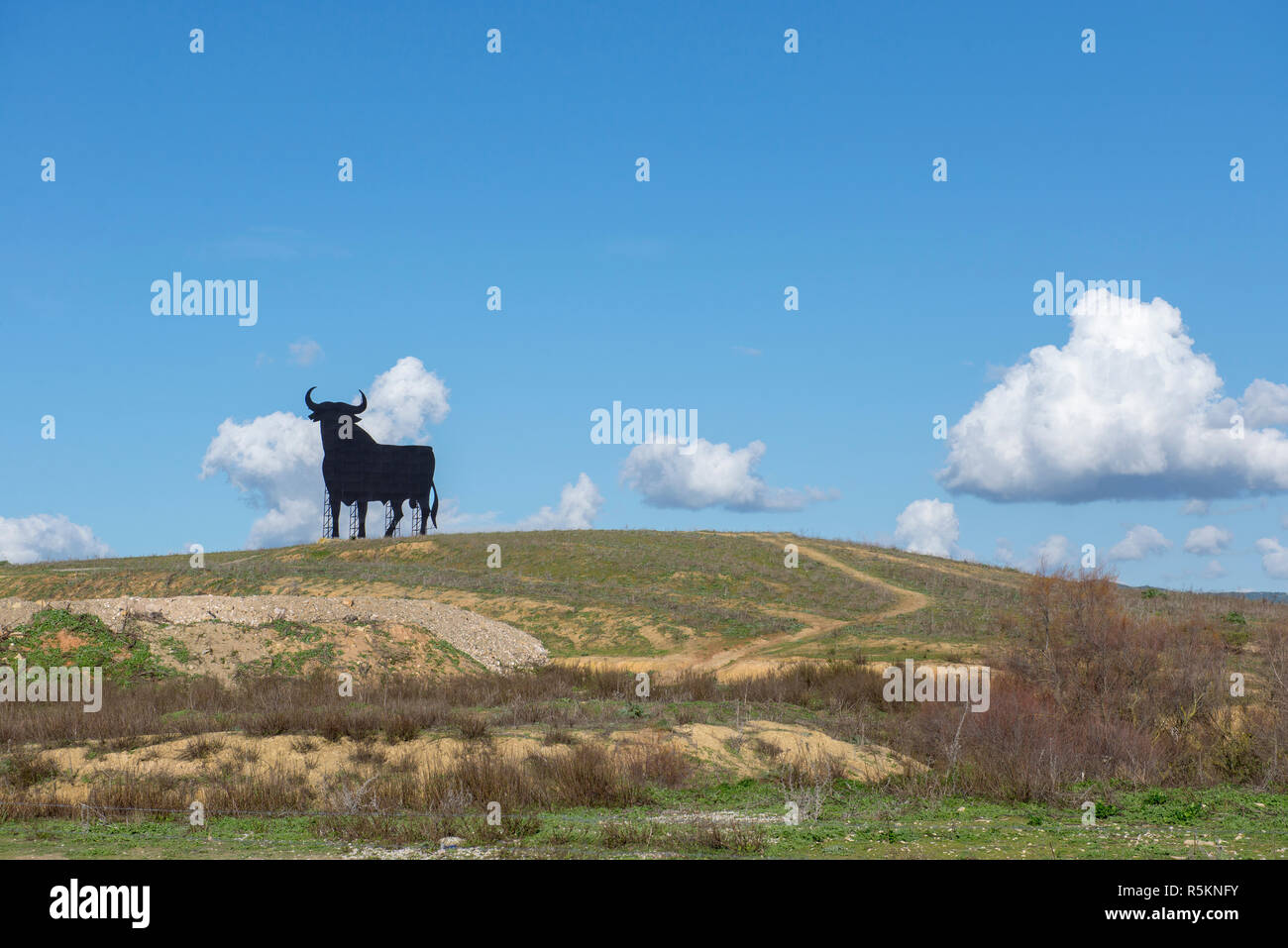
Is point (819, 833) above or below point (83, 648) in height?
below

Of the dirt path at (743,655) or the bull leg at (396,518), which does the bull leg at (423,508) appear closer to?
the bull leg at (396,518)

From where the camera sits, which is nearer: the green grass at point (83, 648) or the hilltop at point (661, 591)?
the green grass at point (83, 648)

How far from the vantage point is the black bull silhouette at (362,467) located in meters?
59.0

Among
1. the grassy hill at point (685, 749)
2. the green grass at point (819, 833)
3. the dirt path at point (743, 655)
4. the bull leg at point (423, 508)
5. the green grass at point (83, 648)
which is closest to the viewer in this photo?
the green grass at point (819, 833)

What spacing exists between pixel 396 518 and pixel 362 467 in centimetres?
384

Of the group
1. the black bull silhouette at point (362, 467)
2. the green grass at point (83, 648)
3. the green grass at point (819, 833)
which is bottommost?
the green grass at point (819, 833)

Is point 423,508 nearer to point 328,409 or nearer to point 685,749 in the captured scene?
point 328,409

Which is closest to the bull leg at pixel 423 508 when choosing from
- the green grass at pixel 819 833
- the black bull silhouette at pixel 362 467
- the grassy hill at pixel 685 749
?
the black bull silhouette at pixel 362 467

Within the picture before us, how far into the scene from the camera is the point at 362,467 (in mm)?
59562

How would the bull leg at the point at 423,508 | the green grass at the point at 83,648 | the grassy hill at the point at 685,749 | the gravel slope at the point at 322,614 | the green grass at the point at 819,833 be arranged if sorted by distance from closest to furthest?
the green grass at the point at 819,833 → the grassy hill at the point at 685,749 → the green grass at the point at 83,648 → the gravel slope at the point at 322,614 → the bull leg at the point at 423,508

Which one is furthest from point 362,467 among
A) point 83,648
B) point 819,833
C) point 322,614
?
point 819,833

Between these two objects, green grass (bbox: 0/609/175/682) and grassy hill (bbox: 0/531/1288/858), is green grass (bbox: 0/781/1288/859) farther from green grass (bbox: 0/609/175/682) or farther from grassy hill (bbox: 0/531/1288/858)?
green grass (bbox: 0/609/175/682)

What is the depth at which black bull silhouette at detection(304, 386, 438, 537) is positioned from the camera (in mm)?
59031
